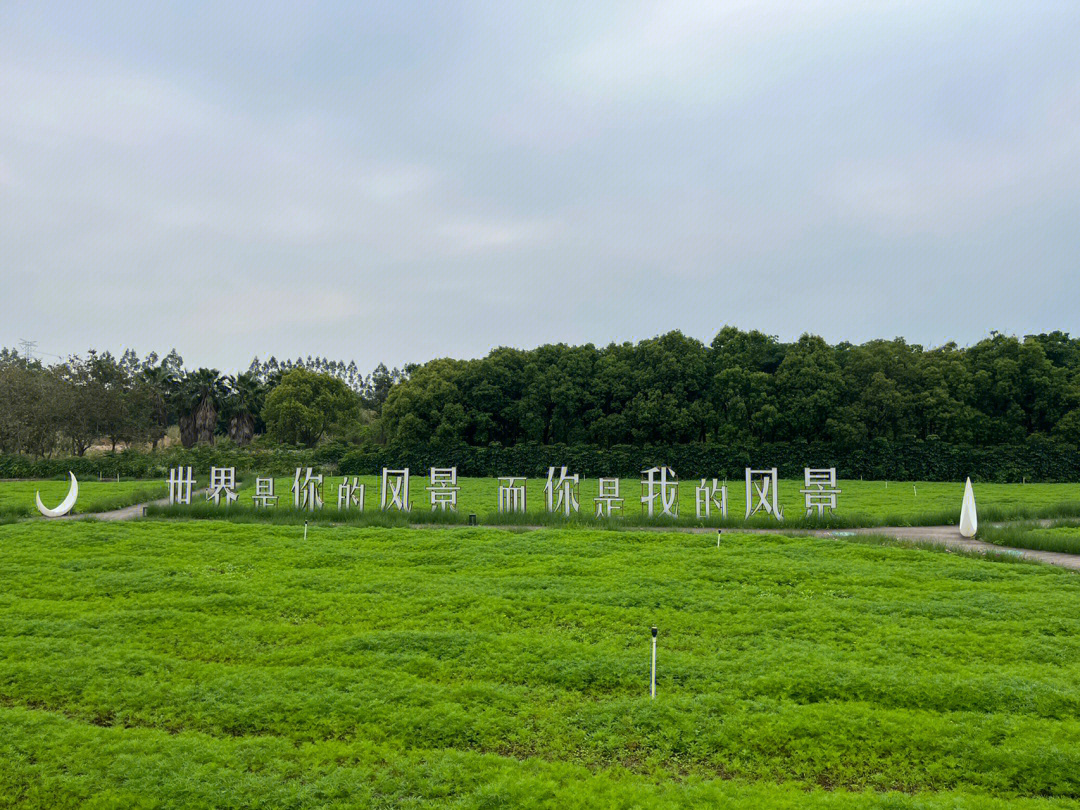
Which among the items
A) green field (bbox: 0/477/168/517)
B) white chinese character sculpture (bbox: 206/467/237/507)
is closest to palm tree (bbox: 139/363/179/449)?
green field (bbox: 0/477/168/517)

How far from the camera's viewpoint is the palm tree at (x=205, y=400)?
3531 inches

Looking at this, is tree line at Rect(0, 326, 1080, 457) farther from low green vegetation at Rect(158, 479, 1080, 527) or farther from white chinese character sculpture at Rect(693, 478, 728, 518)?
white chinese character sculpture at Rect(693, 478, 728, 518)

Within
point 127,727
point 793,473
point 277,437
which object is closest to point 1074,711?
point 127,727

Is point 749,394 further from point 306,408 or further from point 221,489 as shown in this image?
point 306,408

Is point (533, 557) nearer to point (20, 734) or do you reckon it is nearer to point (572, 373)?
point (20, 734)

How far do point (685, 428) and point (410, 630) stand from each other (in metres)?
54.3

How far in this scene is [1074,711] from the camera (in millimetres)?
11133

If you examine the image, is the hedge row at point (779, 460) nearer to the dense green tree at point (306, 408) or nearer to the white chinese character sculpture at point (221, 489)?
the dense green tree at point (306, 408)

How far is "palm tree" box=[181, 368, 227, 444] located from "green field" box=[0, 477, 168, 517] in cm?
2800

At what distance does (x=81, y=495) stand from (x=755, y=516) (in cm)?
3808

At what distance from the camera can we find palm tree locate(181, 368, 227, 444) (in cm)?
8969

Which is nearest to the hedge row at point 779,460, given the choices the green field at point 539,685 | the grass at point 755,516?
the grass at point 755,516

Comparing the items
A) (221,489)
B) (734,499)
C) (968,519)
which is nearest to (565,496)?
(734,499)

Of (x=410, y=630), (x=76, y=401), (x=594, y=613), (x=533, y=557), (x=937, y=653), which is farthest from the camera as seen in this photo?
(x=76, y=401)
